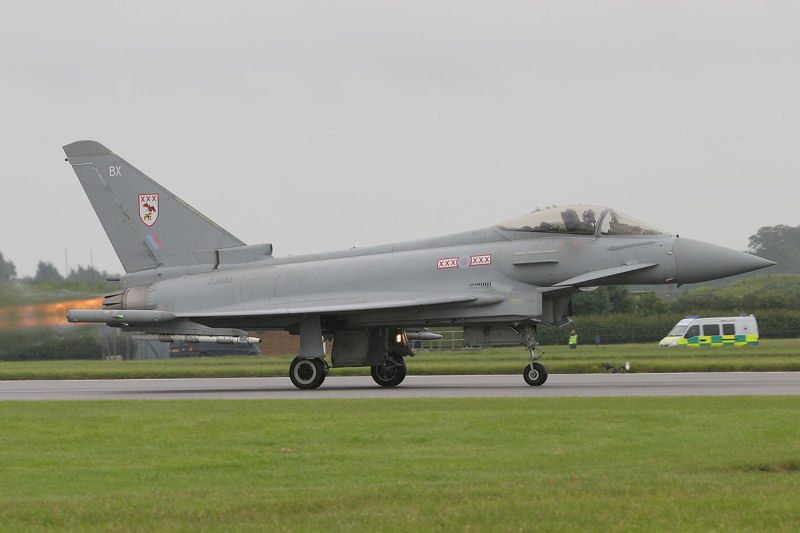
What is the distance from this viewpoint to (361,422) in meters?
12.1

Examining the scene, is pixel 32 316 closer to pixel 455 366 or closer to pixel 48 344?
pixel 48 344

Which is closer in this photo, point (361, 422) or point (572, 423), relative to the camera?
point (572, 423)

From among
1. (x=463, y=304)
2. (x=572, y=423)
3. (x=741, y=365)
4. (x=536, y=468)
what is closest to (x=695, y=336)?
(x=741, y=365)

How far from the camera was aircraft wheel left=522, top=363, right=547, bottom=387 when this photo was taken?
20.1 metres

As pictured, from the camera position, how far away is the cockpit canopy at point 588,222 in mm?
20359

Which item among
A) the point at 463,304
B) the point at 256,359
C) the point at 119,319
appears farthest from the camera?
the point at 256,359

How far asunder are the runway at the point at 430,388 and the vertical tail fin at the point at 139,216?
126 inches

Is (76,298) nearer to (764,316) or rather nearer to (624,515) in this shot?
(624,515)

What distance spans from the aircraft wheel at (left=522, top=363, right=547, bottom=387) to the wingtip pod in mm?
11501

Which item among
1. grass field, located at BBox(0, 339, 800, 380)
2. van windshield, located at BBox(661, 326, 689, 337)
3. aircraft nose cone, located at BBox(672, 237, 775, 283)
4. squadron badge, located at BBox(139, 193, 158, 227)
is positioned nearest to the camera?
aircraft nose cone, located at BBox(672, 237, 775, 283)

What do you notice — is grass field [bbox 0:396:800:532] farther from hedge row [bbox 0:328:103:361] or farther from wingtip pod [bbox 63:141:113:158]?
hedge row [bbox 0:328:103:361]

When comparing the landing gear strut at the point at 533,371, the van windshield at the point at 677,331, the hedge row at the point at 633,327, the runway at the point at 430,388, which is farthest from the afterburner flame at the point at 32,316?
the van windshield at the point at 677,331

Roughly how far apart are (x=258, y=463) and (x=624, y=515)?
3.82m

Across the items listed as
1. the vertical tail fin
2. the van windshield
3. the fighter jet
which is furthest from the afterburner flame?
the van windshield
